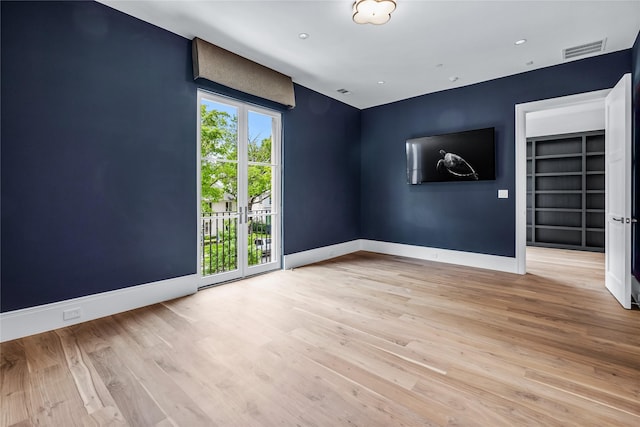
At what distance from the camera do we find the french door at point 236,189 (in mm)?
3723

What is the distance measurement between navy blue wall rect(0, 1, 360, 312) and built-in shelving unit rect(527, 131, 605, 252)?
657 cm

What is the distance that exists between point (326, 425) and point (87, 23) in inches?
148

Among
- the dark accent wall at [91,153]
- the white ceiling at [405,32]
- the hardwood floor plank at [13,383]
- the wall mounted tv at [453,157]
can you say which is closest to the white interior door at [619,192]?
the white ceiling at [405,32]

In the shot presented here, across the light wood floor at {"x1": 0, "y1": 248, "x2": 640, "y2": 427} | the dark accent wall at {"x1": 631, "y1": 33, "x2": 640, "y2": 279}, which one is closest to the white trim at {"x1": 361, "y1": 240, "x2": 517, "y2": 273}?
the light wood floor at {"x1": 0, "y1": 248, "x2": 640, "y2": 427}

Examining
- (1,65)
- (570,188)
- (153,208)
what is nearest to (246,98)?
(153,208)

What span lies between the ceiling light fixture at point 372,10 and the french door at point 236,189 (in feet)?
6.51

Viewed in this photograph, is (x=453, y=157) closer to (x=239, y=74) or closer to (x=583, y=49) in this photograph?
(x=583, y=49)

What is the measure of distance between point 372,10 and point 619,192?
318 centimetres

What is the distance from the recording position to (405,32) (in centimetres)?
322

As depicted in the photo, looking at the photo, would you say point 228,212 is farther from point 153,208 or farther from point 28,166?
point 28,166

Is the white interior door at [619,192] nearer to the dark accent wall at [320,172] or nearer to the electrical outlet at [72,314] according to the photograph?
the dark accent wall at [320,172]

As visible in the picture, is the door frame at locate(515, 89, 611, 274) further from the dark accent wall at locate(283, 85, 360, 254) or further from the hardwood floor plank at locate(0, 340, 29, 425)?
the hardwood floor plank at locate(0, 340, 29, 425)

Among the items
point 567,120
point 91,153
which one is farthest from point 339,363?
point 567,120

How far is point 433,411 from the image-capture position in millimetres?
1559
